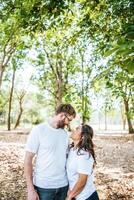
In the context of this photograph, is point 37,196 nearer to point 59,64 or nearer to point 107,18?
point 107,18

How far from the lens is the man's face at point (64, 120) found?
15.1 ft

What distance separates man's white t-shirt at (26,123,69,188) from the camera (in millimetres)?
4668

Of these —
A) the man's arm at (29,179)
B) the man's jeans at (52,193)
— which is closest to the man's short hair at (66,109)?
the man's arm at (29,179)

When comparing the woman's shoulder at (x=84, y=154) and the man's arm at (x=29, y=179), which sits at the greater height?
the woman's shoulder at (x=84, y=154)

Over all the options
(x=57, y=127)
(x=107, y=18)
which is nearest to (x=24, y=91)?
(x=107, y=18)

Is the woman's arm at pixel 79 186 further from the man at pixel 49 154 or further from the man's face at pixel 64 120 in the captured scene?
the man's face at pixel 64 120

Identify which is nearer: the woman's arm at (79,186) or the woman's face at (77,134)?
the woman's arm at (79,186)

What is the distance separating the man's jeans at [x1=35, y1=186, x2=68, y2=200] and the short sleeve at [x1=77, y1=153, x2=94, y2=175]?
48 cm

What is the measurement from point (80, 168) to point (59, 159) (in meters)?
0.34

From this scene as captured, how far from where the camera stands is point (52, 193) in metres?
4.75

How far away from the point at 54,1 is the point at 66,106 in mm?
3075

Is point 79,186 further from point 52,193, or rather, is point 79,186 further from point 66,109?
point 66,109

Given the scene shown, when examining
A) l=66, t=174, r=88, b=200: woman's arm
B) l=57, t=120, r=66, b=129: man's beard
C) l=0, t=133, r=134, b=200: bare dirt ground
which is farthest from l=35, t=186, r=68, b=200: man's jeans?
l=0, t=133, r=134, b=200: bare dirt ground

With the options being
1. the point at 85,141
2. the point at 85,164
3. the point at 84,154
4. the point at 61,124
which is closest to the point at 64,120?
the point at 61,124
